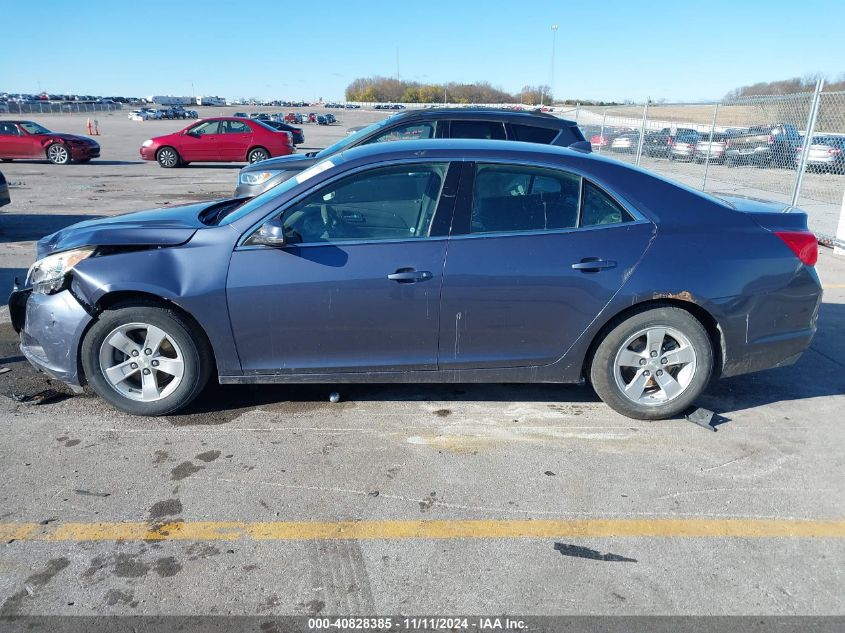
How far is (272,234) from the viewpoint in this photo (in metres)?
3.73

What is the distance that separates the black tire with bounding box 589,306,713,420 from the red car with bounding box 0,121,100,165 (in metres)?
22.1

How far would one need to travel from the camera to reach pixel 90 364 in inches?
155

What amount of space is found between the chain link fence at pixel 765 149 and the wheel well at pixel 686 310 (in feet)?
22.8

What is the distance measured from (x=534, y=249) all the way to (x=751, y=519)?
1815 millimetres

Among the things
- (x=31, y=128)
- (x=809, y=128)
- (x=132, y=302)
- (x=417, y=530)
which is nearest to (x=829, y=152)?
(x=809, y=128)

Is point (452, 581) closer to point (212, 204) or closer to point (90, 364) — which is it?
point (90, 364)

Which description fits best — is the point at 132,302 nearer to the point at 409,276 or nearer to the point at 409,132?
the point at 409,276

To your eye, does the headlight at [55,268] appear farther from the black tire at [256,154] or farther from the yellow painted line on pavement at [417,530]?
the black tire at [256,154]

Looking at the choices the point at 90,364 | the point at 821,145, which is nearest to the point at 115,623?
the point at 90,364

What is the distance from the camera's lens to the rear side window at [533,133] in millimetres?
8305

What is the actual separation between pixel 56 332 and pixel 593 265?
128 inches

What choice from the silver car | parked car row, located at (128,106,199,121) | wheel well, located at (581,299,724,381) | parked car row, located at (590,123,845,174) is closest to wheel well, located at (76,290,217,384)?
wheel well, located at (581,299,724,381)

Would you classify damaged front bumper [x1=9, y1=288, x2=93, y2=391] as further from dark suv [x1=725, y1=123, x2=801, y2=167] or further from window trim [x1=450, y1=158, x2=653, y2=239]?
dark suv [x1=725, y1=123, x2=801, y2=167]

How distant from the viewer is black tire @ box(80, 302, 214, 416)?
388 centimetres
